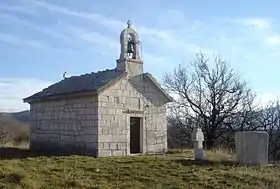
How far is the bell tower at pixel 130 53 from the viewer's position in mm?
19516

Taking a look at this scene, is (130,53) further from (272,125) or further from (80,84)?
(272,125)

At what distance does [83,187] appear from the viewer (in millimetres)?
10539

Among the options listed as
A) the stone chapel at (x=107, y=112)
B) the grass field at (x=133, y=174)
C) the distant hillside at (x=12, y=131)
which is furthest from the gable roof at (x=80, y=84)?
the distant hillside at (x=12, y=131)

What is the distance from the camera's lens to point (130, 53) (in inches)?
798

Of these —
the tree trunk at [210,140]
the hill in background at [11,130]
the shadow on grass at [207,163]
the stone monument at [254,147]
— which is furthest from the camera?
the tree trunk at [210,140]

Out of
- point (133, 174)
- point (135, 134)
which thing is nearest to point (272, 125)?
point (135, 134)

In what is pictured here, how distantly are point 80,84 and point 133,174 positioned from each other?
335 inches

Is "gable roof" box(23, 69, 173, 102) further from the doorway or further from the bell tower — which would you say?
the doorway

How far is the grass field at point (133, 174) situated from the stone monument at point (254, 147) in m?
0.71

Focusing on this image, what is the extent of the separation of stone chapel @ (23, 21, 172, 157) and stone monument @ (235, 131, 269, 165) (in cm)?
511

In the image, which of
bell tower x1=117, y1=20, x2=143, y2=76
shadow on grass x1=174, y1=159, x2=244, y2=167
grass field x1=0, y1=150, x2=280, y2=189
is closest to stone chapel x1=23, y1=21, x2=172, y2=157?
bell tower x1=117, y1=20, x2=143, y2=76

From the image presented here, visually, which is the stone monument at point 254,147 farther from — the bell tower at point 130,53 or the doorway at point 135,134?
the bell tower at point 130,53

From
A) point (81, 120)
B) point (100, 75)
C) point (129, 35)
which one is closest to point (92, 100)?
point (81, 120)

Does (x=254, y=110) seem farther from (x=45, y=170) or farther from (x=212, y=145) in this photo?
(x=45, y=170)
